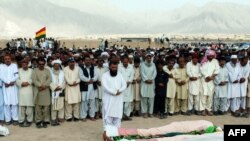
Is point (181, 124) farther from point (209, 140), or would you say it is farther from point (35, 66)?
point (35, 66)

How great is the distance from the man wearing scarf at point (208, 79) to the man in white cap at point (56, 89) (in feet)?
11.7

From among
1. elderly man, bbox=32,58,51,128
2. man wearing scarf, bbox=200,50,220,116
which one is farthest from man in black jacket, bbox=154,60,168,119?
elderly man, bbox=32,58,51,128

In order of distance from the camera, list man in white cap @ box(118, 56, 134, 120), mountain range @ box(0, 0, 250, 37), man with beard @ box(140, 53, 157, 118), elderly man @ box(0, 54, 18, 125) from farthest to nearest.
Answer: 1. mountain range @ box(0, 0, 250, 37)
2. man with beard @ box(140, 53, 157, 118)
3. man in white cap @ box(118, 56, 134, 120)
4. elderly man @ box(0, 54, 18, 125)

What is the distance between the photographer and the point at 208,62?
36.2ft

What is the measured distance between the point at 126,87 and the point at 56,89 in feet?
5.32

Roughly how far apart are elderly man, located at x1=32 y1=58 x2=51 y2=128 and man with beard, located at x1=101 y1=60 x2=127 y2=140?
1.55 metres

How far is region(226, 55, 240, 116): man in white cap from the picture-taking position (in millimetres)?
11133

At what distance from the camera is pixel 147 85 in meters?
10.9

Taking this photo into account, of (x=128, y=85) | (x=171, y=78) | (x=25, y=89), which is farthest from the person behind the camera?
(x=171, y=78)

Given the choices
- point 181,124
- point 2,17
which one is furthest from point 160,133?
point 2,17

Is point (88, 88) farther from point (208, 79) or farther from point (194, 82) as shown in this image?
point (208, 79)

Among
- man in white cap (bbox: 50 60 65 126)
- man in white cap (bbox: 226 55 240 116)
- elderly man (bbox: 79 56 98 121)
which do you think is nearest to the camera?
man in white cap (bbox: 50 60 65 126)

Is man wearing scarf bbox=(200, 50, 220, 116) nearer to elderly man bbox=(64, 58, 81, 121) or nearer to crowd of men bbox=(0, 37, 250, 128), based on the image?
crowd of men bbox=(0, 37, 250, 128)

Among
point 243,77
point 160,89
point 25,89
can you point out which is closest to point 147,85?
point 160,89
